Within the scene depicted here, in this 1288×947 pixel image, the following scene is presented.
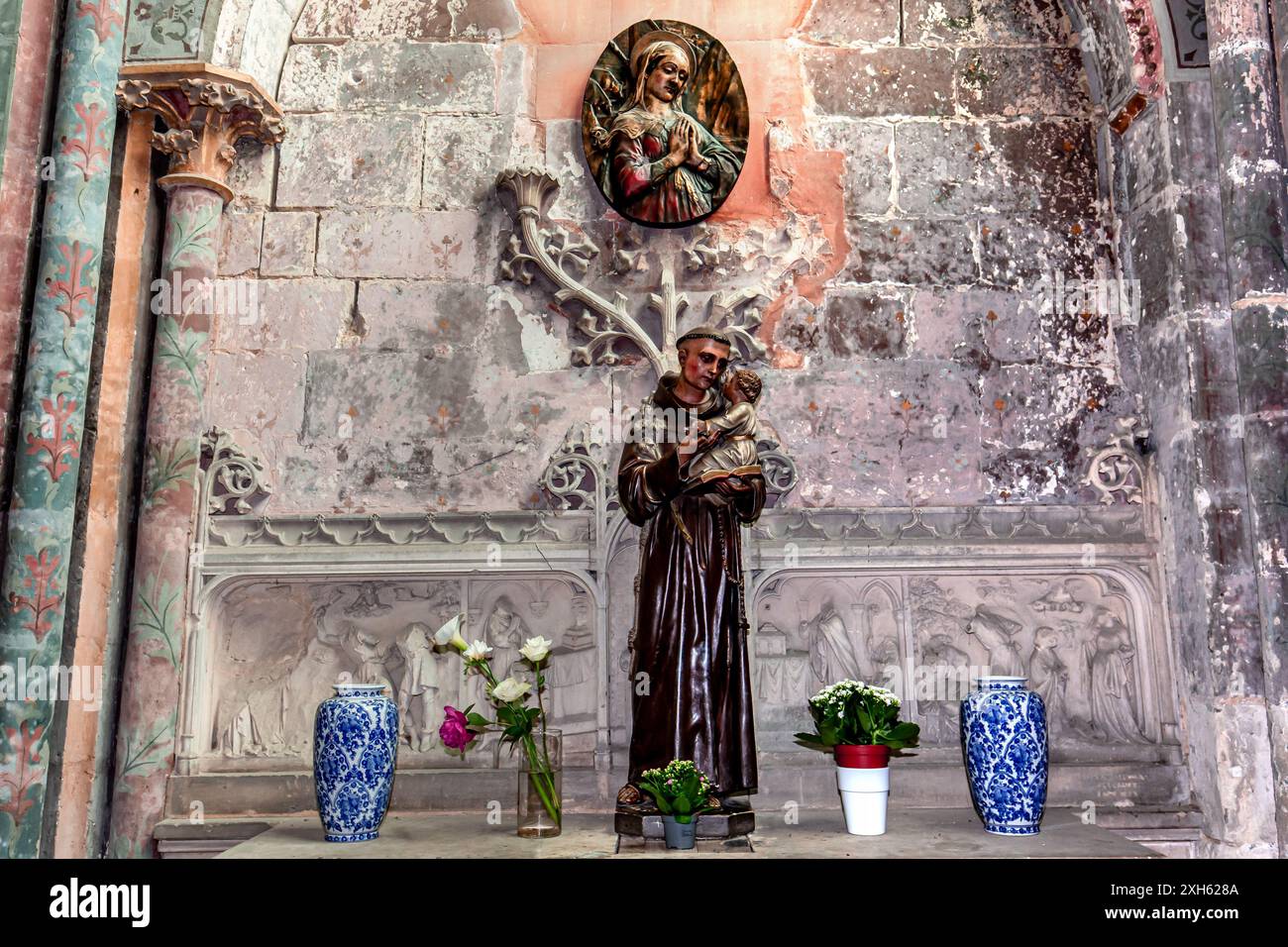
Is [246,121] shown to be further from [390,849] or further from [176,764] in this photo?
[390,849]

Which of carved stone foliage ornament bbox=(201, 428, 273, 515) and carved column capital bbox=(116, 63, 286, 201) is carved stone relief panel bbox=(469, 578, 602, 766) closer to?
carved stone foliage ornament bbox=(201, 428, 273, 515)

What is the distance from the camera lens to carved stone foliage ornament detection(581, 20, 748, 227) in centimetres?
539

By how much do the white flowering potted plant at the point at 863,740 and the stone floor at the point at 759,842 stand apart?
0.12 metres

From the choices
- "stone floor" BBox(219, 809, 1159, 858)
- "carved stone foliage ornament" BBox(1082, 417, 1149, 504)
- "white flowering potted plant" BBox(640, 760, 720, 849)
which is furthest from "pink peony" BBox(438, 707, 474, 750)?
"carved stone foliage ornament" BBox(1082, 417, 1149, 504)

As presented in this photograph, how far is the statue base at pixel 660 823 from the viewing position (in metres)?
3.85

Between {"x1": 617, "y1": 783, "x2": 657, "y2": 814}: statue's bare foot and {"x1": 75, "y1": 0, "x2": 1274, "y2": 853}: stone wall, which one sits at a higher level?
{"x1": 75, "y1": 0, "x2": 1274, "y2": 853}: stone wall

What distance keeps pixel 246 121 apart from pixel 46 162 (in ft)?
3.17

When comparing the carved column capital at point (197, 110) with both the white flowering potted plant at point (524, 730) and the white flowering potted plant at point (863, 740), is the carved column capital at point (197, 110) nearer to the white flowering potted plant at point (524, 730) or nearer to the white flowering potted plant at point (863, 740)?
the white flowering potted plant at point (524, 730)

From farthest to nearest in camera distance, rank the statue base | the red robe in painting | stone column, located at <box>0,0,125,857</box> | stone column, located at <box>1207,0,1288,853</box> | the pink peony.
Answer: the red robe in painting → stone column, located at <box>1207,0,1288,853</box> → stone column, located at <box>0,0,125,857</box> → the pink peony → the statue base

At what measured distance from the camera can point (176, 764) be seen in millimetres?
4832

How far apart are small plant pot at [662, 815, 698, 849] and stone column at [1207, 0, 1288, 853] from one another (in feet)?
7.90

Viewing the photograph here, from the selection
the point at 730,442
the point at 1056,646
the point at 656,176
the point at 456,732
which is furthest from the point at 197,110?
the point at 1056,646

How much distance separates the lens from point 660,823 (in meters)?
3.85

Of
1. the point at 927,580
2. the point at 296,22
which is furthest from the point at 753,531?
the point at 296,22
